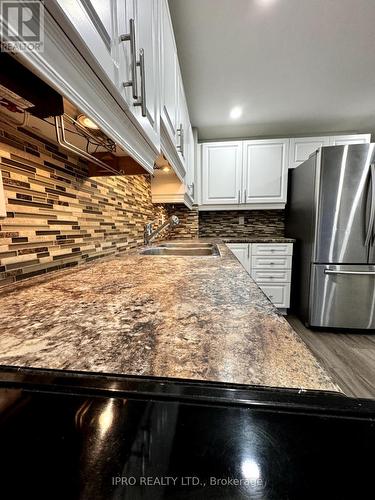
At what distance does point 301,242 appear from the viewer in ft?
7.50

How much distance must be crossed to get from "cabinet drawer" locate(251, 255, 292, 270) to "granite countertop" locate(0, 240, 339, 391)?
6.42 feet

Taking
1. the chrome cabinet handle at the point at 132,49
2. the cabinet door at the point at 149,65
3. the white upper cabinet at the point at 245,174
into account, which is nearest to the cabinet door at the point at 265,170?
the white upper cabinet at the point at 245,174

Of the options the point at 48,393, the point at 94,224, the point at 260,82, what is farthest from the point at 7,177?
the point at 260,82

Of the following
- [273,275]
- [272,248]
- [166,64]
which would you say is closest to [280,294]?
[273,275]

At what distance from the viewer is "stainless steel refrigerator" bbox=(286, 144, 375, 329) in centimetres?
185

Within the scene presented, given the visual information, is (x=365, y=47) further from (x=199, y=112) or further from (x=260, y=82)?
(x=199, y=112)

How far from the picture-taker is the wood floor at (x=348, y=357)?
134cm

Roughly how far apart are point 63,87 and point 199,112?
86.2 inches

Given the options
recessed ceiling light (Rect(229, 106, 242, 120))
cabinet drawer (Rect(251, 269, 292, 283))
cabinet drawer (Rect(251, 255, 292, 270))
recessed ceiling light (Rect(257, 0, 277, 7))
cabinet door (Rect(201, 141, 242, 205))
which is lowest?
cabinet drawer (Rect(251, 269, 292, 283))

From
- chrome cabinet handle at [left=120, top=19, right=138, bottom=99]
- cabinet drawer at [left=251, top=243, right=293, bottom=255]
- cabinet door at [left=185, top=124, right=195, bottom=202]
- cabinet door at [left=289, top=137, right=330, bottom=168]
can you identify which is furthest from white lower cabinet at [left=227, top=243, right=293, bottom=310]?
chrome cabinet handle at [left=120, top=19, right=138, bottom=99]

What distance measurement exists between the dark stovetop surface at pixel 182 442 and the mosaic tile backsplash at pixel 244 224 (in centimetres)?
279

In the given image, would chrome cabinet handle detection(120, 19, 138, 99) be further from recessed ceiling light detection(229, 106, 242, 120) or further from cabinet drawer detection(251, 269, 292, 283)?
cabinet drawer detection(251, 269, 292, 283)

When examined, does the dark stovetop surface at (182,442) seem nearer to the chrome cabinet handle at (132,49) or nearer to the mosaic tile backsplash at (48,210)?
the mosaic tile backsplash at (48,210)

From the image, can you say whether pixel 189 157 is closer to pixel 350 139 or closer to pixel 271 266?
pixel 271 266
